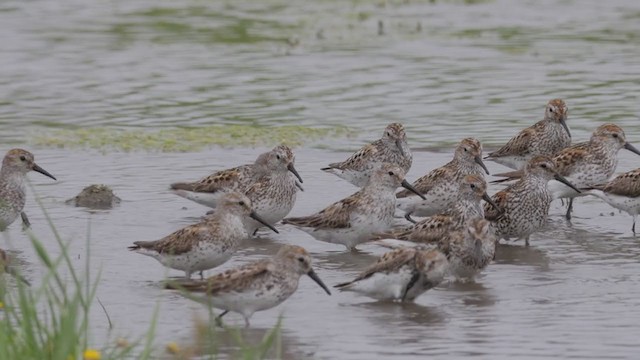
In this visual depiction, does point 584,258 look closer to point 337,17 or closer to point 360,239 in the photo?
point 360,239

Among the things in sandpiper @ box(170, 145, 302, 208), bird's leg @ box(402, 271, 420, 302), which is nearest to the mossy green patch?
sandpiper @ box(170, 145, 302, 208)

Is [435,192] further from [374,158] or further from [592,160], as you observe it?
[592,160]

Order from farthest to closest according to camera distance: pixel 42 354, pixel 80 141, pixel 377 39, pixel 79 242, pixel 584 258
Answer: pixel 377 39
pixel 80 141
pixel 79 242
pixel 584 258
pixel 42 354

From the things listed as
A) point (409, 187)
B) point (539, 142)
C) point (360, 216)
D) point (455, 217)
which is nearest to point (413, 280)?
point (455, 217)

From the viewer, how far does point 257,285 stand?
11727mm

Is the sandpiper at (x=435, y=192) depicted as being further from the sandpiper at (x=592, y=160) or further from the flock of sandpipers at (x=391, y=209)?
the sandpiper at (x=592, y=160)

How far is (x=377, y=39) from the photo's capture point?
96.0 feet

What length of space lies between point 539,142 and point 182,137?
18.4 feet

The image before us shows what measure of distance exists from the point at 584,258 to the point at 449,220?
1.36m

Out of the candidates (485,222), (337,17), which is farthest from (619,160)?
(337,17)

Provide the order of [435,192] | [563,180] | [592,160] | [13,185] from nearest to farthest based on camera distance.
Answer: [13,185], [563,180], [435,192], [592,160]

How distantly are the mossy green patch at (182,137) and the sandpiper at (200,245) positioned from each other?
697 centimetres

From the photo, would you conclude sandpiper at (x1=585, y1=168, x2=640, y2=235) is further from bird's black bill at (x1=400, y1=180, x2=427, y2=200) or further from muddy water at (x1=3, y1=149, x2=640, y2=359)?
bird's black bill at (x1=400, y1=180, x2=427, y2=200)

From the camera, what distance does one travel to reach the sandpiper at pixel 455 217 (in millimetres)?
14195
